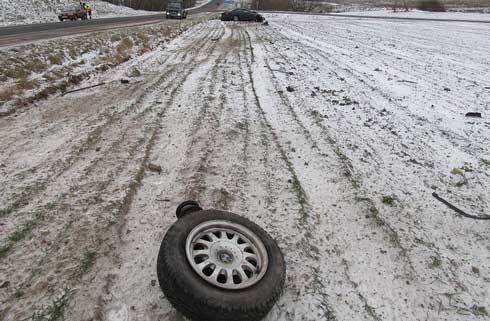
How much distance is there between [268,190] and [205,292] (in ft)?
6.10

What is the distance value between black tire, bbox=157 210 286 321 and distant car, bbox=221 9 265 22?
1216 inches

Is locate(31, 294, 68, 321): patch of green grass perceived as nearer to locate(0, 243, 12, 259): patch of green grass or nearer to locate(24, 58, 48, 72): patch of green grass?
locate(0, 243, 12, 259): patch of green grass

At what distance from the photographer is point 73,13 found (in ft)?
91.2

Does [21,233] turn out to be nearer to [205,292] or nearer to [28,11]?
[205,292]

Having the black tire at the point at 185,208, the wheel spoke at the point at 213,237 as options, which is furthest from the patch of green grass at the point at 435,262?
the black tire at the point at 185,208

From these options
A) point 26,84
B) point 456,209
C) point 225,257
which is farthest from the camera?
point 26,84

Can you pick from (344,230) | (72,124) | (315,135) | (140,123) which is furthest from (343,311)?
(72,124)

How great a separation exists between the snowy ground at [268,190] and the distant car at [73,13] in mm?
25363

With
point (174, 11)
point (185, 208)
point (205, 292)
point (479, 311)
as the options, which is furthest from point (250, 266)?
point (174, 11)

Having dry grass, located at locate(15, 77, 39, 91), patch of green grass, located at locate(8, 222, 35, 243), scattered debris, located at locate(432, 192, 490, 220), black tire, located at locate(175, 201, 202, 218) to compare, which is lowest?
patch of green grass, located at locate(8, 222, 35, 243)

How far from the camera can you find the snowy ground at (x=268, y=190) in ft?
8.45

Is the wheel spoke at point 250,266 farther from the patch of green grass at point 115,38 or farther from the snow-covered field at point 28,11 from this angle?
the snow-covered field at point 28,11

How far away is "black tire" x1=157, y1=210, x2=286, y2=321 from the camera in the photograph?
2135 millimetres

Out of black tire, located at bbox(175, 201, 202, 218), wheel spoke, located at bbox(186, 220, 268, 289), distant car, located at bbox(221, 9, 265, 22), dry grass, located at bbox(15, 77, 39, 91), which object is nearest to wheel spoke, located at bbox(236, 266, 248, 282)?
wheel spoke, located at bbox(186, 220, 268, 289)
